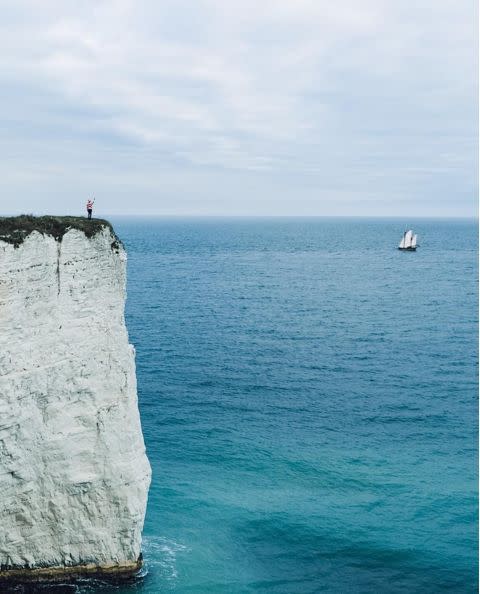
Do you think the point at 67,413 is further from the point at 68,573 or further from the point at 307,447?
the point at 307,447

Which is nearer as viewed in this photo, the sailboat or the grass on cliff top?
the grass on cliff top

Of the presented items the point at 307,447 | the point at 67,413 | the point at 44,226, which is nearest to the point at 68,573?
the point at 67,413

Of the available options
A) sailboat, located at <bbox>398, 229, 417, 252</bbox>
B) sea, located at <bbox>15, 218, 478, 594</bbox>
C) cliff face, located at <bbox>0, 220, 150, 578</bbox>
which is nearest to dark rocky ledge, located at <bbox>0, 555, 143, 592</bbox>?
cliff face, located at <bbox>0, 220, 150, 578</bbox>

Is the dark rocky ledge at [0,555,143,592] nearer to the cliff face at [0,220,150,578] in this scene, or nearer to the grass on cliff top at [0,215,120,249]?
the cliff face at [0,220,150,578]

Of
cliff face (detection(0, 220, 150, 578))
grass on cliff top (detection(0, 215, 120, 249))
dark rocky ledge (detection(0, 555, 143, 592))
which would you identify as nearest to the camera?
grass on cliff top (detection(0, 215, 120, 249))

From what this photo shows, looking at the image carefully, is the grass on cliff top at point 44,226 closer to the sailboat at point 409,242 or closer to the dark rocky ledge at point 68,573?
the dark rocky ledge at point 68,573

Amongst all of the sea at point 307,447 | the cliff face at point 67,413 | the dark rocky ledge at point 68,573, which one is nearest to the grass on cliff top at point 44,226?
the cliff face at point 67,413
